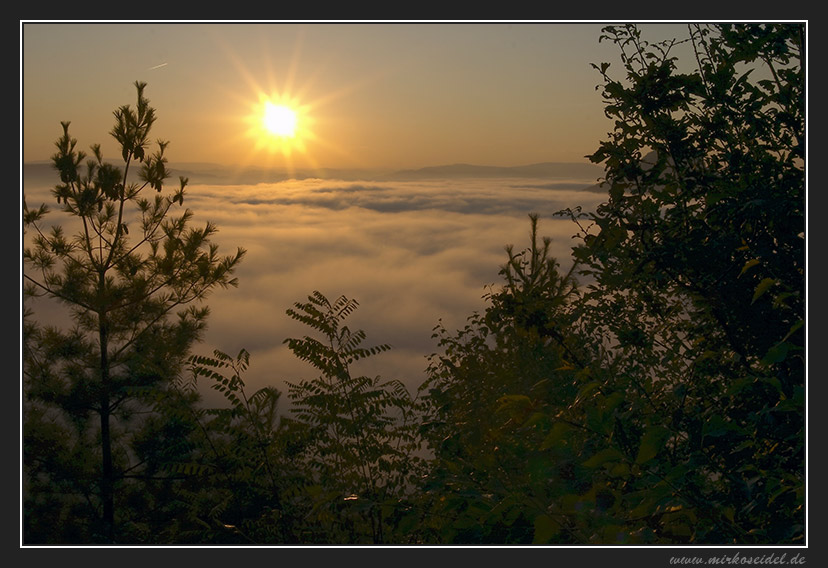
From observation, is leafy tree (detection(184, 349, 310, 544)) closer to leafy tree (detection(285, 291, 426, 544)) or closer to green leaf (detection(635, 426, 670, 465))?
leafy tree (detection(285, 291, 426, 544))

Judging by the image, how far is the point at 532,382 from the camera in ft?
27.6

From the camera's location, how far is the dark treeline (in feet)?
10.7

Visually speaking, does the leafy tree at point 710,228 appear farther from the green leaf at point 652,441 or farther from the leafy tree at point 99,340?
the leafy tree at point 99,340

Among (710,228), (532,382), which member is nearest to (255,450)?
(532,382)

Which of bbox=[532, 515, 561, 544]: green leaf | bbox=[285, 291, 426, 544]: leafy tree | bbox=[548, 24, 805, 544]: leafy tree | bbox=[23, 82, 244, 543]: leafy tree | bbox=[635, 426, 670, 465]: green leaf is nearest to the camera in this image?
bbox=[635, 426, 670, 465]: green leaf

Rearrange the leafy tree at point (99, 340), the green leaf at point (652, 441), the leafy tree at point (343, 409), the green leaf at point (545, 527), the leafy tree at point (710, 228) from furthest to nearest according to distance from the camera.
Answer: the leafy tree at point (99, 340) < the leafy tree at point (343, 409) < the leafy tree at point (710, 228) < the green leaf at point (545, 527) < the green leaf at point (652, 441)

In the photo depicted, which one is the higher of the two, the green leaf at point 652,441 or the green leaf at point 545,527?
the green leaf at point 652,441

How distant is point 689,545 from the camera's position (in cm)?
344

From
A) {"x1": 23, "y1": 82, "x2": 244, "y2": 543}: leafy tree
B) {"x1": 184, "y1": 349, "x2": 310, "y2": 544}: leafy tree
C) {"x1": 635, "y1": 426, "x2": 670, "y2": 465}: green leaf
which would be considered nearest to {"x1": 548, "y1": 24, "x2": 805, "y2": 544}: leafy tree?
{"x1": 635, "y1": 426, "x2": 670, "y2": 465}: green leaf

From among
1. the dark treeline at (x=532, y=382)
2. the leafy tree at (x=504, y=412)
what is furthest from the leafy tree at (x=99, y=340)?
the leafy tree at (x=504, y=412)

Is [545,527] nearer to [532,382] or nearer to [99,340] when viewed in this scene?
[532,382]

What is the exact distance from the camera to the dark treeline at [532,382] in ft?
10.7

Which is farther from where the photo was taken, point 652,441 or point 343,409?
point 343,409

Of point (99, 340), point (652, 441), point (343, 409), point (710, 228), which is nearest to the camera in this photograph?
point (652, 441)
